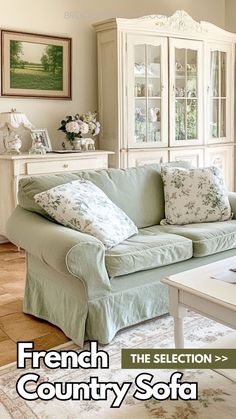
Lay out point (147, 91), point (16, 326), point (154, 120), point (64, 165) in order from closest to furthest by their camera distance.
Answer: point (16, 326) < point (64, 165) < point (147, 91) < point (154, 120)

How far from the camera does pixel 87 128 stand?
4.54 metres

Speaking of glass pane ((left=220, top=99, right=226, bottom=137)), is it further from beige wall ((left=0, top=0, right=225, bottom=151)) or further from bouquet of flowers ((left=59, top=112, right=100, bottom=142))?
bouquet of flowers ((left=59, top=112, right=100, bottom=142))

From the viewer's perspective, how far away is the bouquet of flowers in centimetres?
448

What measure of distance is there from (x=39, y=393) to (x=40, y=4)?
367cm

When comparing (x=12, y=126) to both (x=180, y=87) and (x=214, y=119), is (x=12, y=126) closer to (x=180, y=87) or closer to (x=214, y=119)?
(x=180, y=87)

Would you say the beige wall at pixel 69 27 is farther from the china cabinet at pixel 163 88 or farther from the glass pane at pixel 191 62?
the glass pane at pixel 191 62

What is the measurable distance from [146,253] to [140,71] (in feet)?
8.78

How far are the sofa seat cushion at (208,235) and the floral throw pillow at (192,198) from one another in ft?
0.35

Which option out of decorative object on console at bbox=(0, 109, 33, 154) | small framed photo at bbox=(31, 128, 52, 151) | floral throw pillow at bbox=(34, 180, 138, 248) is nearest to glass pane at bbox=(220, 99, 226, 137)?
small framed photo at bbox=(31, 128, 52, 151)

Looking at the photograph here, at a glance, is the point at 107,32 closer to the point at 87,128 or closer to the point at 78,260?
the point at 87,128

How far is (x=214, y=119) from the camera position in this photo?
5410mm

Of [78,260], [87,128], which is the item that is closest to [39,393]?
[78,260]

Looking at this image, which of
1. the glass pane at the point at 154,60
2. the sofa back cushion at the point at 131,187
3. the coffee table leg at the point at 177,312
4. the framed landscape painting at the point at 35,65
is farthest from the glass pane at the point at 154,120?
the coffee table leg at the point at 177,312

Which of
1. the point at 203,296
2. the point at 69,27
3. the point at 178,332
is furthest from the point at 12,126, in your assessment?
the point at 203,296
